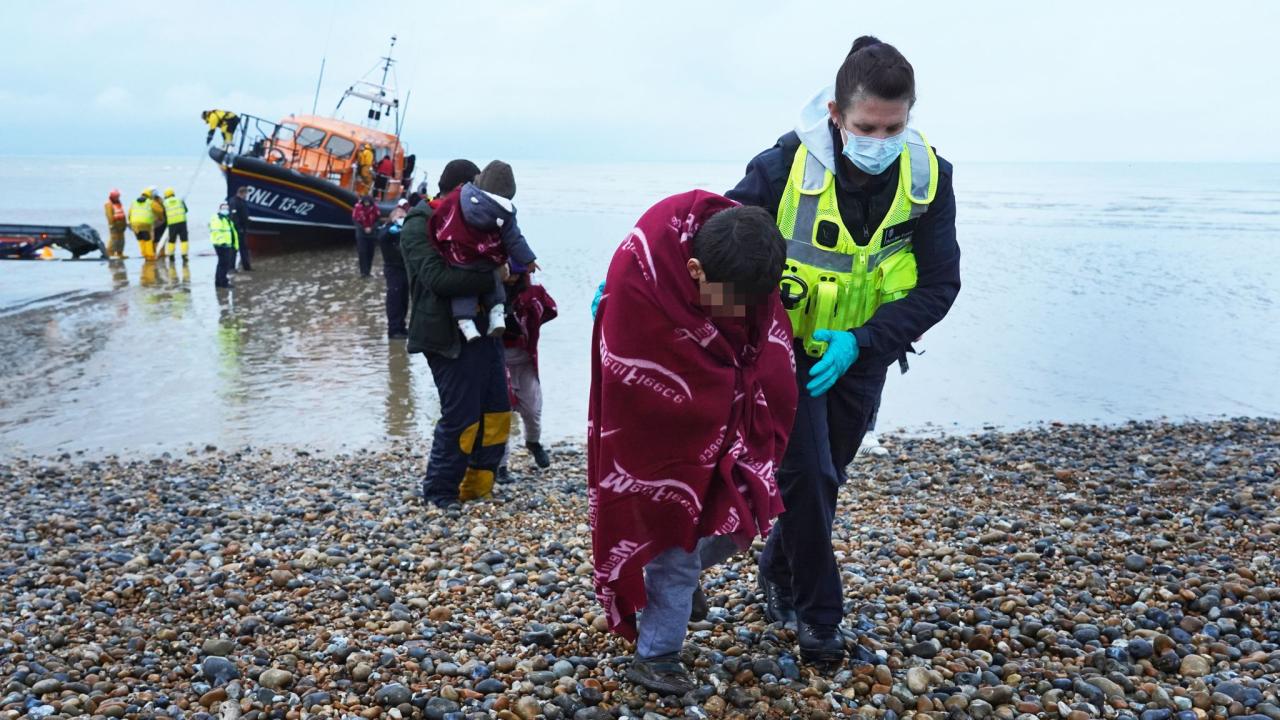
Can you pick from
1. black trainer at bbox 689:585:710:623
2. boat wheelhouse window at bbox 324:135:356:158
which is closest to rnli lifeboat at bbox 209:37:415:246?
boat wheelhouse window at bbox 324:135:356:158

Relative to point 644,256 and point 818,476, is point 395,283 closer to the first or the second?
point 818,476

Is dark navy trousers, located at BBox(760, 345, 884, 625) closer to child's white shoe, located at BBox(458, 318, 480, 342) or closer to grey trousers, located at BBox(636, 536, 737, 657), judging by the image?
grey trousers, located at BBox(636, 536, 737, 657)

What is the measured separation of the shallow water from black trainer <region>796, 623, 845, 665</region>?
4811mm

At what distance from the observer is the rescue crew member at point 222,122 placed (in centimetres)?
2156

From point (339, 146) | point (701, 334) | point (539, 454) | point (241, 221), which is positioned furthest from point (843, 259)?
→ point (339, 146)

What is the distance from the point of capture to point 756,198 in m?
2.93

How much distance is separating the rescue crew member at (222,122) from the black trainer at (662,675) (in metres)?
21.3

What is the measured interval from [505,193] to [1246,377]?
28.3 ft

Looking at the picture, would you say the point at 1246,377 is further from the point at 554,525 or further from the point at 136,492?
the point at 136,492

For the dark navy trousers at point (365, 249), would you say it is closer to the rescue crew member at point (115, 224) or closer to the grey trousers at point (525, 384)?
the rescue crew member at point (115, 224)

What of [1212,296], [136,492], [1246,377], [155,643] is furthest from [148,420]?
[1212,296]

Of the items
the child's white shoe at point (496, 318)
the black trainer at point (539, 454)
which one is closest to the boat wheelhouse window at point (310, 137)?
the black trainer at point (539, 454)

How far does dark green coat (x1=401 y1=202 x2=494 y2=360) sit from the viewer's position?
5.03m

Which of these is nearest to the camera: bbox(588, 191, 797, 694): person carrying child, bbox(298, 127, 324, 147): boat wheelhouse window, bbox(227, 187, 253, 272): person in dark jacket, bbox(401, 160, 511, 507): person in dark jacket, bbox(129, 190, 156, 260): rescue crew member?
bbox(588, 191, 797, 694): person carrying child
